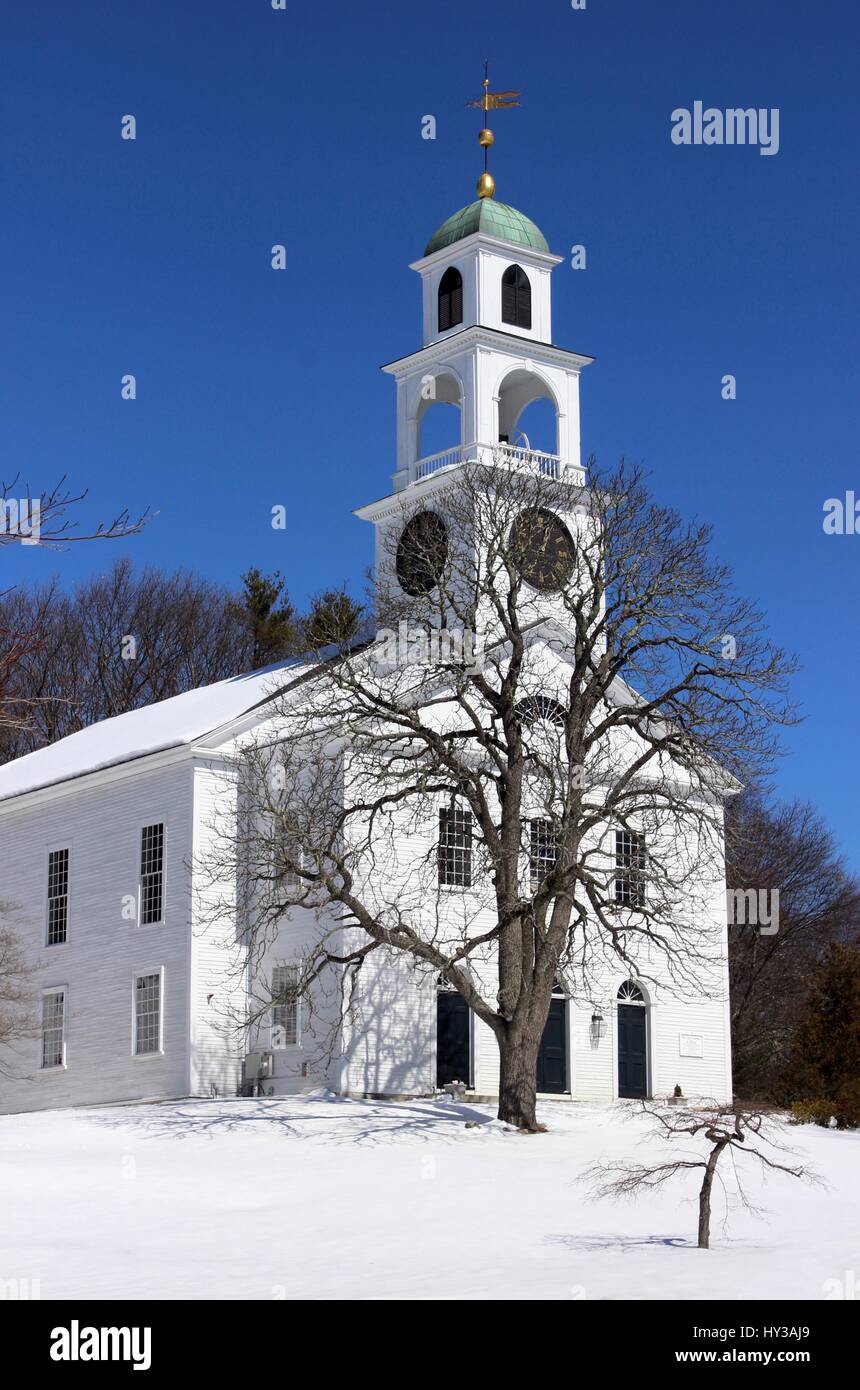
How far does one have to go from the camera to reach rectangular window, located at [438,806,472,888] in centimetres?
3581

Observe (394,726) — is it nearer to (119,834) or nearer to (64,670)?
(119,834)

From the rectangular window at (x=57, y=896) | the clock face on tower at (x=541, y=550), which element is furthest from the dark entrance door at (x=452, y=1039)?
the rectangular window at (x=57, y=896)

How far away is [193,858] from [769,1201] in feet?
51.9

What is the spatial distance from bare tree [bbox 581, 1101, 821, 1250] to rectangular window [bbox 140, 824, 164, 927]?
10.6 m

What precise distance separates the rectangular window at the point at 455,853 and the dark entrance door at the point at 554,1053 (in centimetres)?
335

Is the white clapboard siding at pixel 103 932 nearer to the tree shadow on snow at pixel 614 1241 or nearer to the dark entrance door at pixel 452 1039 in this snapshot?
the dark entrance door at pixel 452 1039

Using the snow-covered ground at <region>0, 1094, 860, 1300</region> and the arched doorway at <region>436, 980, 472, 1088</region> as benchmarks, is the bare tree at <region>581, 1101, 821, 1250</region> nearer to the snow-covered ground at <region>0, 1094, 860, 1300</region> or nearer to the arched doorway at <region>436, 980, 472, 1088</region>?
the snow-covered ground at <region>0, 1094, 860, 1300</region>

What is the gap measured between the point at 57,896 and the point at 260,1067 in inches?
305

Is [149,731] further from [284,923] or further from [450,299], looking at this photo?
[450,299]

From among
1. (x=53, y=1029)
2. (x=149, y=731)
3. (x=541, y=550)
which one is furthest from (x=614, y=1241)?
(x=149, y=731)

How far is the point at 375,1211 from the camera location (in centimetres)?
2298

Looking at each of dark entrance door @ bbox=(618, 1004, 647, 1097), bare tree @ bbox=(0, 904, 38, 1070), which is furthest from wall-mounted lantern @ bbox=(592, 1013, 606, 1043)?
bare tree @ bbox=(0, 904, 38, 1070)
